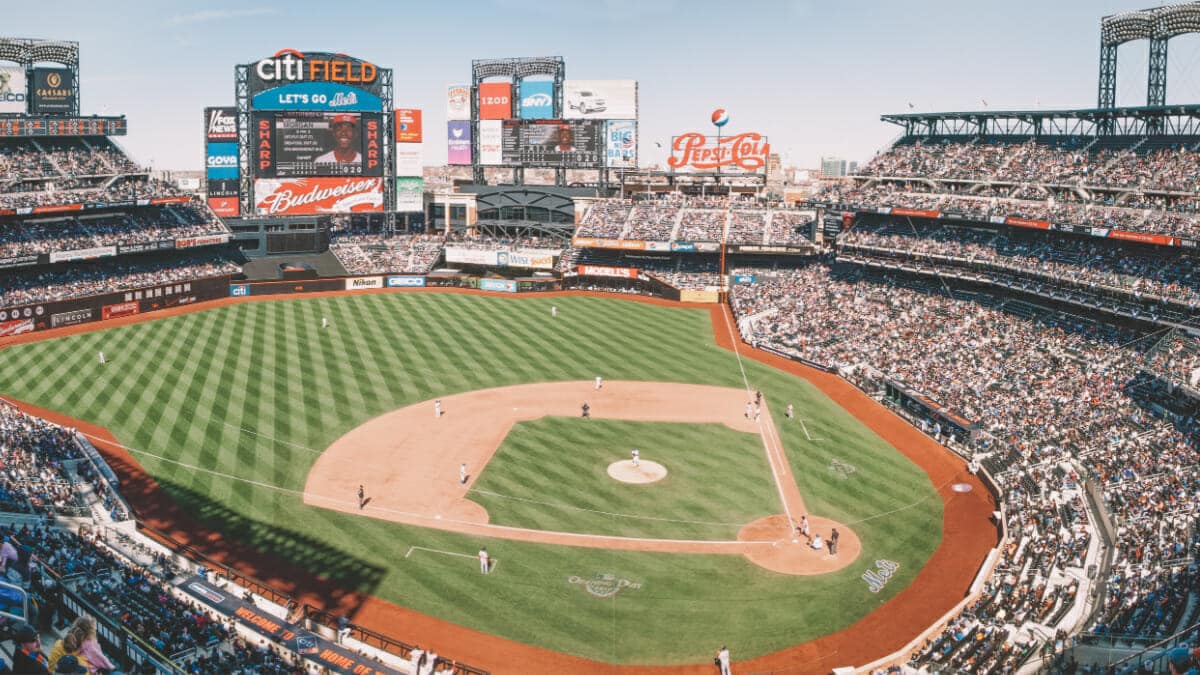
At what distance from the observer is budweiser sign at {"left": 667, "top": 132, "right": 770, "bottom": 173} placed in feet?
252

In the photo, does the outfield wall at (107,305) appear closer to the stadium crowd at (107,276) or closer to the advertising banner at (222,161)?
the stadium crowd at (107,276)

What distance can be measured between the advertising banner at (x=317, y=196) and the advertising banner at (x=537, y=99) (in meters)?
15.4

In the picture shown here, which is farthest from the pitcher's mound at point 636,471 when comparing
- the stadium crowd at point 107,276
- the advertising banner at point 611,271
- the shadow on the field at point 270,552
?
the stadium crowd at point 107,276

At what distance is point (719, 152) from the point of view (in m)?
77.5

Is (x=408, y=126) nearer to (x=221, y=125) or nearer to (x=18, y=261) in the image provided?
(x=221, y=125)

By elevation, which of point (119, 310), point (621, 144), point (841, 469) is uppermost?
point (621, 144)

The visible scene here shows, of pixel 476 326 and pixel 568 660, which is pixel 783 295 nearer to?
pixel 476 326

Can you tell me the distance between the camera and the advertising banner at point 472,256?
74125mm

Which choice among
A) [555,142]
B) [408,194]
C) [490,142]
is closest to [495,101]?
[490,142]

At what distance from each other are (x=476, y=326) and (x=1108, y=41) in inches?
1772

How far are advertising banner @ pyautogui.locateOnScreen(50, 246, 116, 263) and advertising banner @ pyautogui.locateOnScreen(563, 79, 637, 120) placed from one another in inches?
1573

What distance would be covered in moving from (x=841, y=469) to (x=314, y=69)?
58300 mm

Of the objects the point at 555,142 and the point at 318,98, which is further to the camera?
the point at 555,142

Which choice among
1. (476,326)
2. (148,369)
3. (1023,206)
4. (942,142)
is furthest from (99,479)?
(942,142)
